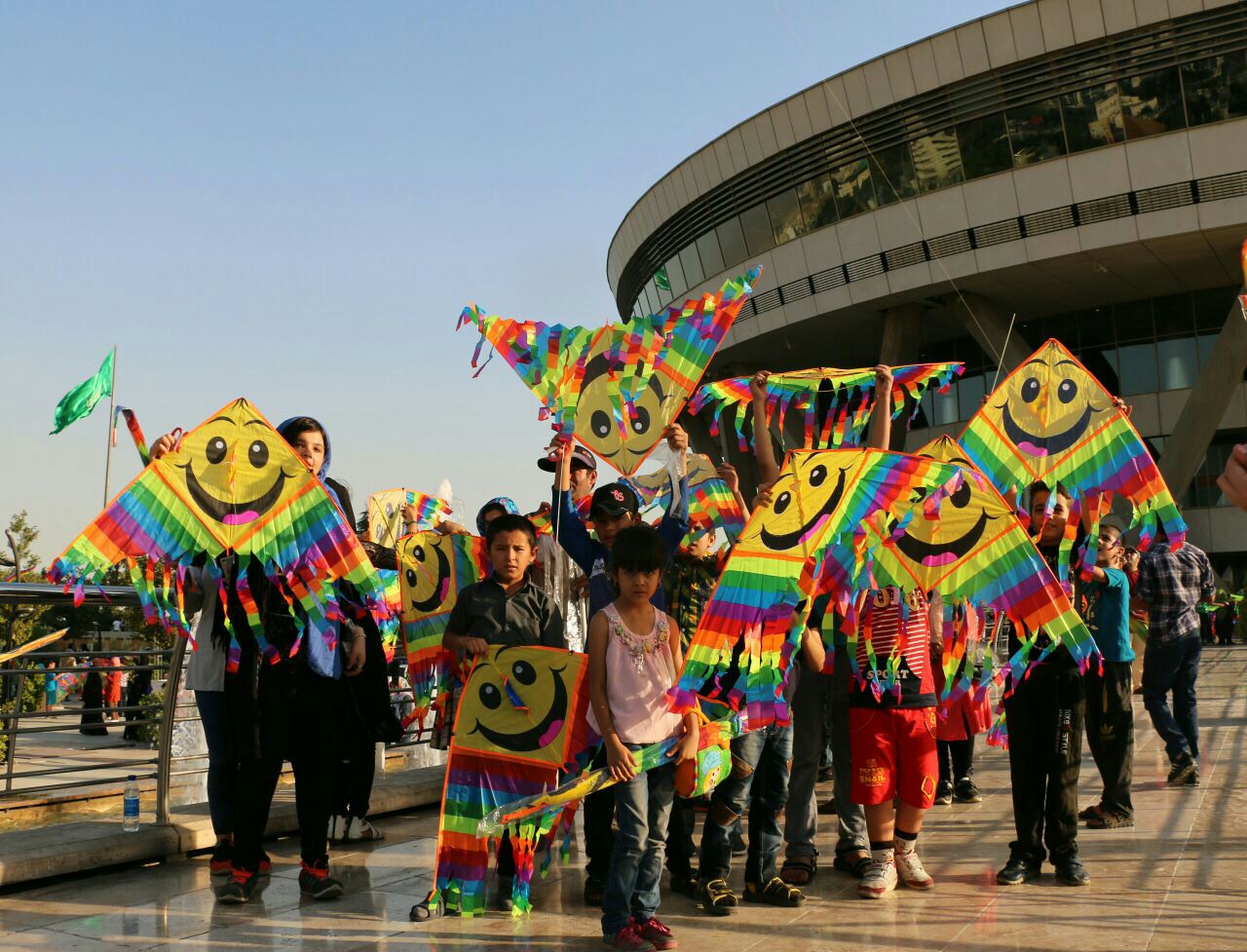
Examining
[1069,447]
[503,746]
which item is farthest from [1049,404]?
[503,746]

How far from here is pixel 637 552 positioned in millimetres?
4691

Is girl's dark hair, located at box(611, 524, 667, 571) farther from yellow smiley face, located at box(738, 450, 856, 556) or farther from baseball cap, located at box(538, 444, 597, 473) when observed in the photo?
baseball cap, located at box(538, 444, 597, 473)

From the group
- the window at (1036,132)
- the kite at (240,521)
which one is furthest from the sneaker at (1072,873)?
the window at (1036,132)

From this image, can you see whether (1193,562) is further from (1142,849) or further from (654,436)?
(654,436)

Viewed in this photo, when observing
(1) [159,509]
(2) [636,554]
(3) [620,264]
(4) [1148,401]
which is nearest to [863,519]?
(2) [636,554]

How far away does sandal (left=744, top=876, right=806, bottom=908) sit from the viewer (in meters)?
5.03

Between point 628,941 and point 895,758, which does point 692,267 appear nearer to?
point 895,758

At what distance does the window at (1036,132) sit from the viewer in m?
28.5

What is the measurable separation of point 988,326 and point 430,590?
98.0ft

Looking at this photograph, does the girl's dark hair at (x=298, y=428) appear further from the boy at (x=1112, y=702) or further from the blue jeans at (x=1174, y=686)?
the blue jeans at (x=1174, y=686)

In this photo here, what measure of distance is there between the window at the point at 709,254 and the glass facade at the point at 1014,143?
790mm

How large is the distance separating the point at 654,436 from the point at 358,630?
6.57 feet

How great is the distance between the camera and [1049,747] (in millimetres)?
5500

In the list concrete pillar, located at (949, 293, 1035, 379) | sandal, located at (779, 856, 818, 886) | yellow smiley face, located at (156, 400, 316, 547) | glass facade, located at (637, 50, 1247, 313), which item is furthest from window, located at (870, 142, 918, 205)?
yellow smiley face, located at (156, 400, 316, 547)
